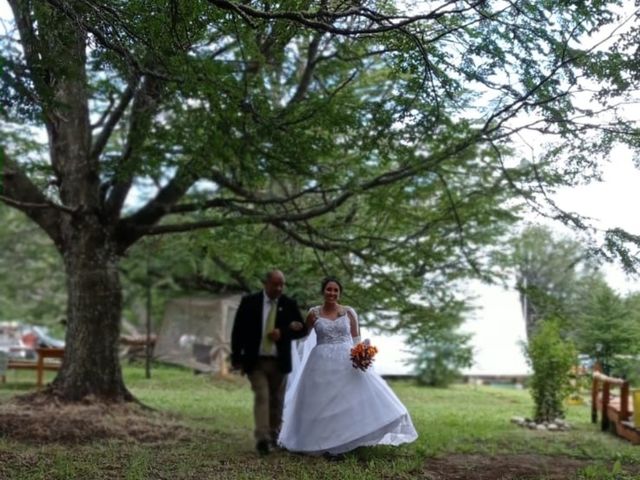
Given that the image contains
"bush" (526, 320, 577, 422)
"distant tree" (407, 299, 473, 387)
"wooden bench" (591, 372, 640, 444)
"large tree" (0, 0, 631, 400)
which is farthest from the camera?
"distant tree" (407, 299, 473, 387)

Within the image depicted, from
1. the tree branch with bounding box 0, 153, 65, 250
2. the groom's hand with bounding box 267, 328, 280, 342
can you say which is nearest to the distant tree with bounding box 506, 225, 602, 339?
the groom's hand with bounding box 267, 328, 280, 342

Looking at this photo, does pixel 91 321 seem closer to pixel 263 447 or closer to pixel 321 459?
pixel 263 447

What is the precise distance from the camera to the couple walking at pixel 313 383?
685cm

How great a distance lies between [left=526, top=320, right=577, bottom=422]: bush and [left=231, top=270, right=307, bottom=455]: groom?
6.05 m

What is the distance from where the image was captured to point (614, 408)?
11.1 metres

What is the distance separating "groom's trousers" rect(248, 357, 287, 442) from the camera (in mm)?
7098

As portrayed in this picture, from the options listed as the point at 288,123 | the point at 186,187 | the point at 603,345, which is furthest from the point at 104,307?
the point at 603,345

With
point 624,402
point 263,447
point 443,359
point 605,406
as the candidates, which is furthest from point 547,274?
point 263,447

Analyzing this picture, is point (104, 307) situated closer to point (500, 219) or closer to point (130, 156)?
point (130, 156)

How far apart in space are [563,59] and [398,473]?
3.85 metres

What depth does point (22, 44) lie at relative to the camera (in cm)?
651

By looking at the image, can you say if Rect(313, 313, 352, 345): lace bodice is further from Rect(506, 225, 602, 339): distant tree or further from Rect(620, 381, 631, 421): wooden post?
Rect(620, 381, 631, 421): wooden post

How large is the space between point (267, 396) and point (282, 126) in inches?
123

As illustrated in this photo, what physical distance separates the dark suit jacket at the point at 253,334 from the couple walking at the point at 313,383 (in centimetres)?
1
